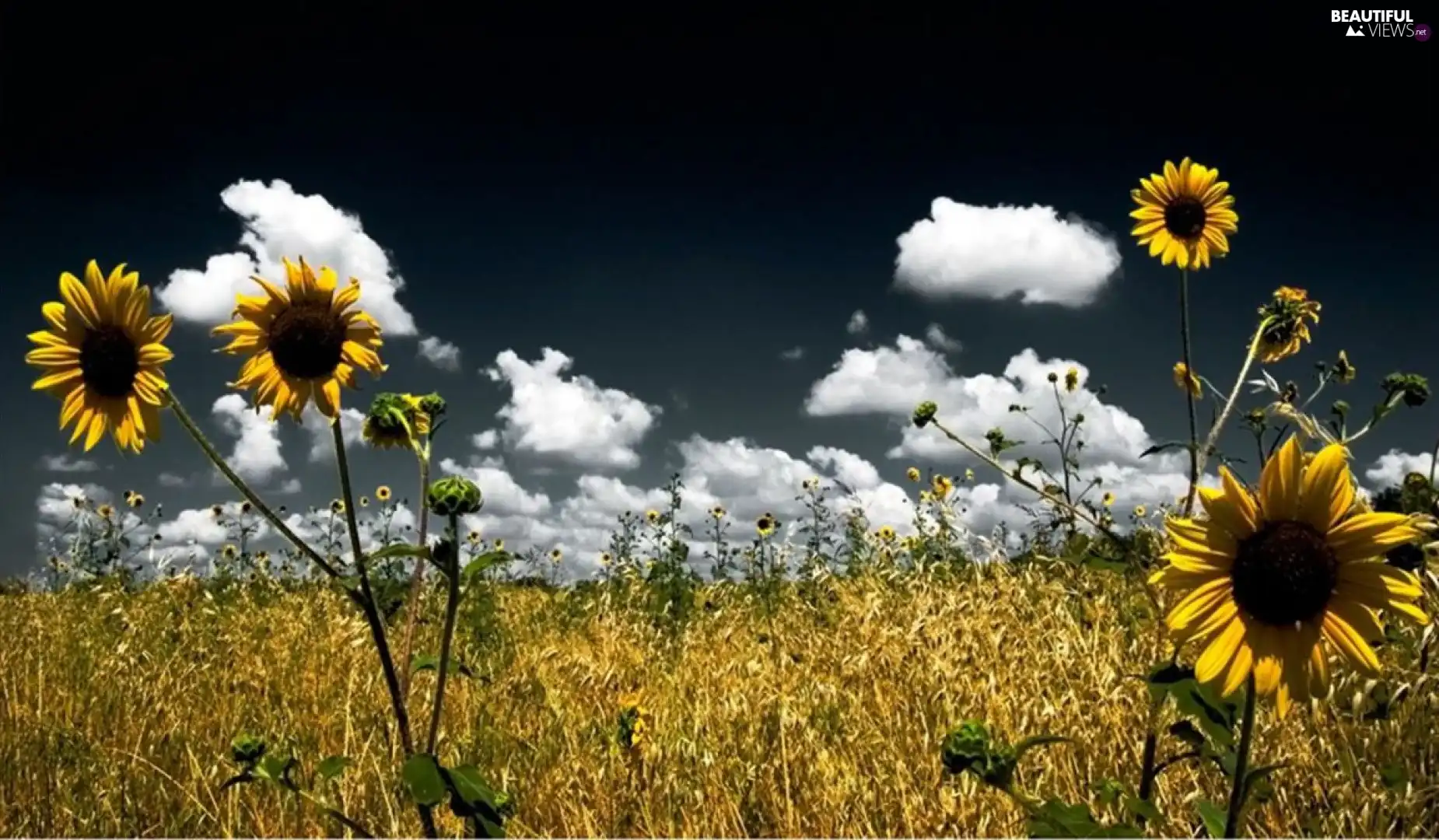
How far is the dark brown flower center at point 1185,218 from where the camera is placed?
12.7 ft

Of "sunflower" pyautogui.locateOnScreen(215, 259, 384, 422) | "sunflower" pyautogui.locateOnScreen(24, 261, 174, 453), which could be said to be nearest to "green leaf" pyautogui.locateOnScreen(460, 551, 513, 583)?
"sunflower" pyautogui.locateOnScreen(215, 259, 384, 422)

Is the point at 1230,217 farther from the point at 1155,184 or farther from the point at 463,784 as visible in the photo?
the point at 463,784

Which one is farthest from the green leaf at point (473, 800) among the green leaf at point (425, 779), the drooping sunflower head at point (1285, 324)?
the drooping sunflower head at point (1285, 324)

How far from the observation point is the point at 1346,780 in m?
2.46

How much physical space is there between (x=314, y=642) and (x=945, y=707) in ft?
10.6

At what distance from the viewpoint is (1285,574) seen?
156cm

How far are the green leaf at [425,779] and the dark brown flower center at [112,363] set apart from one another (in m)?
1.11

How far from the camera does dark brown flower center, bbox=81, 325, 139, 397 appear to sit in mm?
2119

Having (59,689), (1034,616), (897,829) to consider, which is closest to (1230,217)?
(1034,616)

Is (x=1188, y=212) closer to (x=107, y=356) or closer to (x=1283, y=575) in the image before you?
(x=1283, y=575)

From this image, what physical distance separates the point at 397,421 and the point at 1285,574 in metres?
1.66

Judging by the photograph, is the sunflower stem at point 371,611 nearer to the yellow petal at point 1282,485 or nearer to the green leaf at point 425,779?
the green leaf at point 425,779

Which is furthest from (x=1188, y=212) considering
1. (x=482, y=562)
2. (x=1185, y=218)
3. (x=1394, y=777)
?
(x=482, y=562)

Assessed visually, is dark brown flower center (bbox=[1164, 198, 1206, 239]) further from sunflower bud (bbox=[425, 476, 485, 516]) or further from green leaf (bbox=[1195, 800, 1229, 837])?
sunflower bud (bbox=[425, 476, 485, 516])
